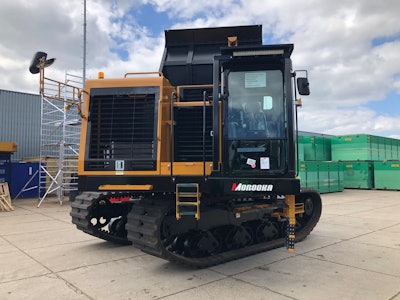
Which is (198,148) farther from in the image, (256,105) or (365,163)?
(365,163)

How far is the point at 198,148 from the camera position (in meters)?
5.29

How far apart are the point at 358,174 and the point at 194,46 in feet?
55.5

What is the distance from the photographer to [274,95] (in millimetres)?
4820

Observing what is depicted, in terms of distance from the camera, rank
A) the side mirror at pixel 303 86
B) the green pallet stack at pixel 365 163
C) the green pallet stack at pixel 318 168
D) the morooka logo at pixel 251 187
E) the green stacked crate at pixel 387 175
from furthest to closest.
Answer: the green pallet stack at pixel 365 163, the green stacked crate at pixel 387 175, the green pallet stack at pixel 318 168, the side mirror at pixel 303 86, the morooka logo at pixel 251 187

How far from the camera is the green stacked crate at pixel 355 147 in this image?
19812mm

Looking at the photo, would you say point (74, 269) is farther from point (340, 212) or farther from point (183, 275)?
point (340, 212)

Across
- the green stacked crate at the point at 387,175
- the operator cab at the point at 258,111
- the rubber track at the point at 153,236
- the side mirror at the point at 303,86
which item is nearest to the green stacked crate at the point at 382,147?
the green stacked crate at the point at 387,175

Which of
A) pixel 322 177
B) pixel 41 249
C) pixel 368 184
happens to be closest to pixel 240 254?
pixel 41 249

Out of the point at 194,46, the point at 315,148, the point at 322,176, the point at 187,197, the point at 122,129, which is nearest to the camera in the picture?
the point at 187,197

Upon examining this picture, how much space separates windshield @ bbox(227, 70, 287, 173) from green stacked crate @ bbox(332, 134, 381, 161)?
17156mm

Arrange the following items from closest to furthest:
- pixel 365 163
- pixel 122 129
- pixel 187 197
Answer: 1. pixel 187 197
2. pixel 122 129
3. pixel 365 163

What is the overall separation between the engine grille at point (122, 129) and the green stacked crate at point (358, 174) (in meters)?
17.8

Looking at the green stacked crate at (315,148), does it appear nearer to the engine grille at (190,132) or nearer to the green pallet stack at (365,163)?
the green pallet stack at (365,163)

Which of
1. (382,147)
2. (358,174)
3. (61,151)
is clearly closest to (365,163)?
(358,174)
